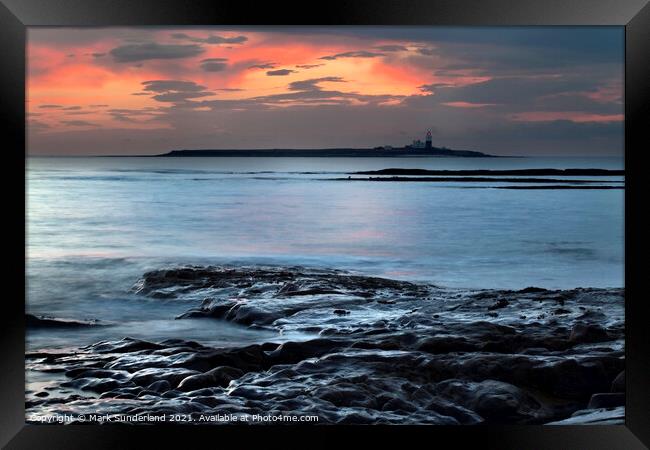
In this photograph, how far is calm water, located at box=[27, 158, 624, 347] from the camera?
469 centimetres

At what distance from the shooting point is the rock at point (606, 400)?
3848 mm

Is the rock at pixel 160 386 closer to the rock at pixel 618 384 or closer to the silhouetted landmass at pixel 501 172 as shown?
the silhouetted landmass at pixel 501 172

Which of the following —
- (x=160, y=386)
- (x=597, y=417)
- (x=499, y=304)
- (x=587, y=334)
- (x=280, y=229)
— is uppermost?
(x=280, y=229)

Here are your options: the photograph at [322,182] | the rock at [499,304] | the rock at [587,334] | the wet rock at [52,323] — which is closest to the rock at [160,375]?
the photograph at [322,182]

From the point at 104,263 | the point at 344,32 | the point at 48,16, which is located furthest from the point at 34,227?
the point at 344,32

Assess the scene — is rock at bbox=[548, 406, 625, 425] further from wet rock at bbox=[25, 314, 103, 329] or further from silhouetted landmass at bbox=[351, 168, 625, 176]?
wet rock at bbox=[25, 314, 103, 329]

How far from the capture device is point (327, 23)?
3.45 m

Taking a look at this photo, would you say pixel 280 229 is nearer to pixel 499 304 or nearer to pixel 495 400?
pixel 499 304

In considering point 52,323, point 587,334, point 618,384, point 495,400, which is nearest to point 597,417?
point 618,384

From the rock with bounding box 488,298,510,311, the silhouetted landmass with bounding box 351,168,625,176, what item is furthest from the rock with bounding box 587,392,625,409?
the silhouetted landmass with bounding box 351,168,625,176

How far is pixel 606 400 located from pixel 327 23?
8.26ft

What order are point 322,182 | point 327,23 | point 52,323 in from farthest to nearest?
point 322,182 → point 52,323 → point 327,23

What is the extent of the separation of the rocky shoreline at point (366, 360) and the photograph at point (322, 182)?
0.08 ft

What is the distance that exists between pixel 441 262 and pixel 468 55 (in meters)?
1.51
